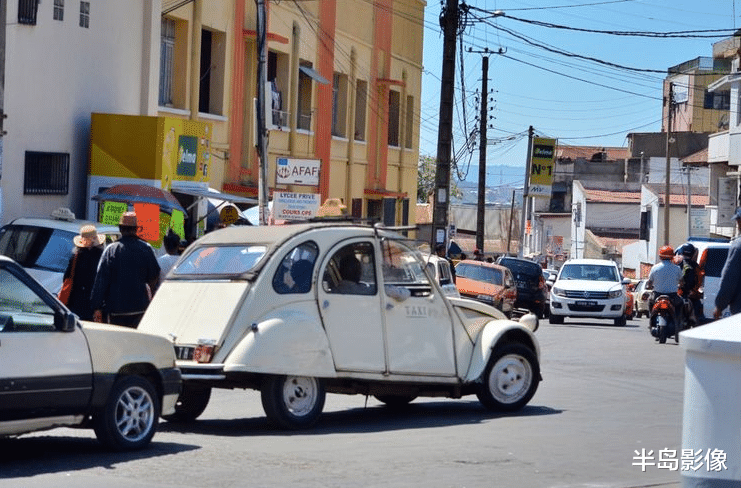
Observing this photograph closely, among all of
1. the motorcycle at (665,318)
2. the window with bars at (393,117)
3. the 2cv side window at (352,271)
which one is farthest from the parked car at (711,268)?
the window with bars at (393,117)

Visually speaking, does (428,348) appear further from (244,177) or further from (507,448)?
(244,177)

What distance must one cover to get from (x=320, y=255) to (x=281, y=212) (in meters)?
13.6

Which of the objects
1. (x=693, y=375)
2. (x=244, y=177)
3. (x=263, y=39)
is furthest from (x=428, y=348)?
(x=244, y=177)

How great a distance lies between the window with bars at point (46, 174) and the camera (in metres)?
23.9

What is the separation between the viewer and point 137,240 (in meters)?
13.9

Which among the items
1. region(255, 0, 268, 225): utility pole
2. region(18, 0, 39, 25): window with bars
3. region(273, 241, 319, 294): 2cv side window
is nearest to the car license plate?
region(273, 241, 319, 294): 2cv side window

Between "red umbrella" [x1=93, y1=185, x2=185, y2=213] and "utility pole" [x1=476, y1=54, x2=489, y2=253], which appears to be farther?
"utility pole" [x1=476, y1=54, x2=489, y2=253]

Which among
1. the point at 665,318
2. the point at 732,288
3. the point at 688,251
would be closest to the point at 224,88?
the point at 665,318

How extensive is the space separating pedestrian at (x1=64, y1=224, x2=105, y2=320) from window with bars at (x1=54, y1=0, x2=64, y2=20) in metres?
10.4

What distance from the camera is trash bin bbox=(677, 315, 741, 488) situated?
6.65 m

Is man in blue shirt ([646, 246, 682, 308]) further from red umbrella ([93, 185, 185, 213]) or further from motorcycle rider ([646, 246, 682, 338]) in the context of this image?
red umbrella ([93, 185, 185, 213])

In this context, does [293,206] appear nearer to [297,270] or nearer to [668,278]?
[668,278]

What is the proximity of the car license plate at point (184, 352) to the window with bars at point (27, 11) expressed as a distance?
12875 mm

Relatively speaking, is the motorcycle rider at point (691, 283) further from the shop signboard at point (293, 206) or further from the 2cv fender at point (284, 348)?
the 2cv fender at point (284, 348)
